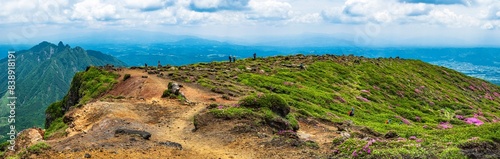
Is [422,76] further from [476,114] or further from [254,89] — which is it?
[254,89]

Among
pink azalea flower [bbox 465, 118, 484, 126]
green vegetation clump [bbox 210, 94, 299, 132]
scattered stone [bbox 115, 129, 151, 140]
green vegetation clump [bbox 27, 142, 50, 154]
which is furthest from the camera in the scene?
pink azalea flower [bbox 465, 118, 484, 126]

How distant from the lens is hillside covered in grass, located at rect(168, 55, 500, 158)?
20.5 metres

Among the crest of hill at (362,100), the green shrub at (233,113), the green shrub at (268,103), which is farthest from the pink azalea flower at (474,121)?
the green shrub at (233,113)

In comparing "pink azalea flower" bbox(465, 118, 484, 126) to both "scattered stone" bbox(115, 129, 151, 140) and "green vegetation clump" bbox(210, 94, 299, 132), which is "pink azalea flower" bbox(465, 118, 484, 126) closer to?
"green vegetation clump" bbox(210, 94, 299, 132)

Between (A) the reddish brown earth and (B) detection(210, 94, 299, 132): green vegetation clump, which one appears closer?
(A) the reddish brown earth

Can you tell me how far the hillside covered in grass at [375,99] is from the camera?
20.5m

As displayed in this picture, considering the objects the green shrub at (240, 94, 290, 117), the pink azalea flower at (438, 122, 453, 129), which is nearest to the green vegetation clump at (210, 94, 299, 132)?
the green shrub at (240, 94, 290, 117)

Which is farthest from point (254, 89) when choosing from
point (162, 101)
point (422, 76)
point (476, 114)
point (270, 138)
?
point (422, 76)

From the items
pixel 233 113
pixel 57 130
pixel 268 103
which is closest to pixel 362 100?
pixel 268 103

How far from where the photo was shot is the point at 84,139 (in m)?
26.3

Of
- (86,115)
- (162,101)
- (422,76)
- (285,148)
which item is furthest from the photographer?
(422,76)

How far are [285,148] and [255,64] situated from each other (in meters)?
50.8

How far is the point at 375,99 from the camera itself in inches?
2418

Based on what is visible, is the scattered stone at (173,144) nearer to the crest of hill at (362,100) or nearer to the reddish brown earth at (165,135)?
the reddish brown earth at (165,135)
